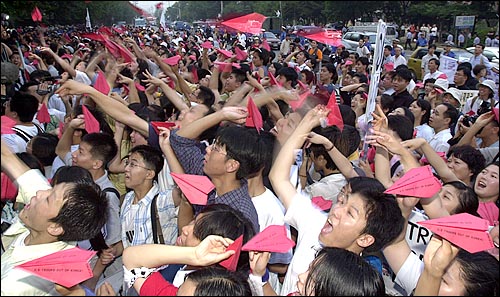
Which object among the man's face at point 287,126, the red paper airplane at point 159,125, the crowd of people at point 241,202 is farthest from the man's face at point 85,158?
the man's face at point 287,126

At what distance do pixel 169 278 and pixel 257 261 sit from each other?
0.55 meters

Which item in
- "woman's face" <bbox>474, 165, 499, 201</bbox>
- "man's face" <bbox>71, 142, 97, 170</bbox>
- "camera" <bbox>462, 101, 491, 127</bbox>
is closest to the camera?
"woman's face" <bbox>474, 165, 499, 201</bbox>

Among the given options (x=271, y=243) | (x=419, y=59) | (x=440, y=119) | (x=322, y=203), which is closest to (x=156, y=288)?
(x=271, y=243)

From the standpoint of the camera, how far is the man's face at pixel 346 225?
7.28 ft

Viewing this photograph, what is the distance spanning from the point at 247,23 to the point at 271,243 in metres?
4.34

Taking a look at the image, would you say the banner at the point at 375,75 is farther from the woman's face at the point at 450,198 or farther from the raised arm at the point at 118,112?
the raised arm at the point at 118,112

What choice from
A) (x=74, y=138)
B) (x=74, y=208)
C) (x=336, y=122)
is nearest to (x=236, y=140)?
(x=336, y=122)

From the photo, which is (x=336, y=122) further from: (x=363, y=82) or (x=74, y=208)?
(x=363, y=82)

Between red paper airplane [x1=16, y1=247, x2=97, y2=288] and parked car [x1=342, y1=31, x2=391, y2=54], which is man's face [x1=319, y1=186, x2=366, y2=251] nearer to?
red paper airplane [x1=16, y1=247, x2=97, y2=288]

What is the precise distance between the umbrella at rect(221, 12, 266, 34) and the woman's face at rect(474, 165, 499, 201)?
124 inches

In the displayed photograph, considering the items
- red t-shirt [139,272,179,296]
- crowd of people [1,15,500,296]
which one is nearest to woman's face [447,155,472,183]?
crowd of people [1,15,500,296]

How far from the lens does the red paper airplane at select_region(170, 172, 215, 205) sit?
230 centimetres

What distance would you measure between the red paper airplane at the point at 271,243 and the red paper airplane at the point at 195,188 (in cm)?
59

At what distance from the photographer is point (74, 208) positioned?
7.46 ft
